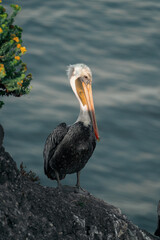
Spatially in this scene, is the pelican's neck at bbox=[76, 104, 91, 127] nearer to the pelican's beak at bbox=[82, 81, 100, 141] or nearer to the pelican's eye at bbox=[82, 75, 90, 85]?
the pelican's beak at bbox=[82, 81, 100, 141]

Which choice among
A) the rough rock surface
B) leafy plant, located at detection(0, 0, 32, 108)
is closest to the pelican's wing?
the rough rock surface

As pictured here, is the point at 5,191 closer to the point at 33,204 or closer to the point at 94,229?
the point at 33,204

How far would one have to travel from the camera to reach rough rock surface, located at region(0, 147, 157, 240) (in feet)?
38.9

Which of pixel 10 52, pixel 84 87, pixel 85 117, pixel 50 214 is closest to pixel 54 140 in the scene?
pixel 85 117

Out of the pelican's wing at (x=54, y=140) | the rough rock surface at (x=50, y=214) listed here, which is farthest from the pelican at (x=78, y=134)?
the rough rock surface at (x=50, y=214)

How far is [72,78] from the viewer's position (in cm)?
1352

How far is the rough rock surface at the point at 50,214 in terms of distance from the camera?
38.9 ft

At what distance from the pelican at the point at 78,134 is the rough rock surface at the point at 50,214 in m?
0.66

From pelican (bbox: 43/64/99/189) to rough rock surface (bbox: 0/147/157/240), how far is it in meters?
0.66

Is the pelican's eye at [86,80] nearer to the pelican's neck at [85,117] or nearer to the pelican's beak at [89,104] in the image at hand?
the pelican's beak at [89,104]

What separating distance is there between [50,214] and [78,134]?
1.77 m

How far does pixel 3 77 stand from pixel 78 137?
2.43 m

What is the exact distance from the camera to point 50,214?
12516mm

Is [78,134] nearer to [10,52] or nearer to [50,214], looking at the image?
[50,214]
